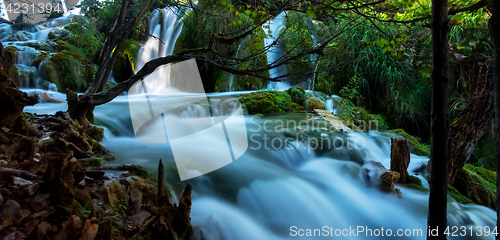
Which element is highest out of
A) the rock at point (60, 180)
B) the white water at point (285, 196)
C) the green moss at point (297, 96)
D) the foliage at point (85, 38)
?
the foliage at point (85, 38)

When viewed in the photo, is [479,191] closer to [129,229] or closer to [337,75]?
[129,229]

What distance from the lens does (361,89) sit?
828 cm

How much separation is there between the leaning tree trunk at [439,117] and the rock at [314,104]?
6.02 meters

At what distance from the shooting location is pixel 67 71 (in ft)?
27.1

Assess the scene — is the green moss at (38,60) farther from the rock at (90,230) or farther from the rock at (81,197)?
the rock at (90,230)

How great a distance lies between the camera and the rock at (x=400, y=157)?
3.91m

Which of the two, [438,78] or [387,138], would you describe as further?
[387,138]

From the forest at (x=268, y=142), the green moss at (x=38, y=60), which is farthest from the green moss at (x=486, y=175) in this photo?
the green moss at (x=38, y=60)

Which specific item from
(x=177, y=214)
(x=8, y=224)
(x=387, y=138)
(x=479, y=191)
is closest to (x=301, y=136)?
(x=387, y=138)

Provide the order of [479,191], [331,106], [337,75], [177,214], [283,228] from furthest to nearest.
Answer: [337,75] < [331,106] < [479,191] < [283,228] < [177,214]

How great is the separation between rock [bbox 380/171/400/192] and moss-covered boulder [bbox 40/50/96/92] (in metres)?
8.67

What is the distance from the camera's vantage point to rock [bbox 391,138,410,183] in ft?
12.8

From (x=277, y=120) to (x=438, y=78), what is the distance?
15.6 feet

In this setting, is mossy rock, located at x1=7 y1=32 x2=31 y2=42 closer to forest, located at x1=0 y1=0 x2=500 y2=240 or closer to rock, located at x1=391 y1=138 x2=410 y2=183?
forest, located at x1=0 y1=0 x2=500 y2=240
